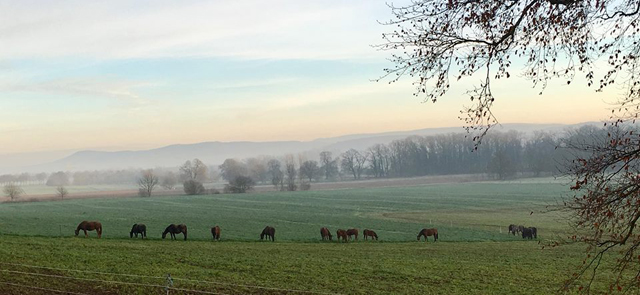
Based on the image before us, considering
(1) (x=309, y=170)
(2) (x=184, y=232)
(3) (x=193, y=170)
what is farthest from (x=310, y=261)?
(3) (x=193, y=170)

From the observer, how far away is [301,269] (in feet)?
65.9

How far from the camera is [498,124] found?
7.80 m

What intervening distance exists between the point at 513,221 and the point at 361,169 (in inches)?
4372

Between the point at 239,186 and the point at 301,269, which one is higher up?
the point at 239,186

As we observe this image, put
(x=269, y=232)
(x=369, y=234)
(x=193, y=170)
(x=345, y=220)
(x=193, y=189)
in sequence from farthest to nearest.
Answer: (x=193, y=170) < (x=193, y=189) < (x=345, y=220) < (x=369, y=234) < (x=269, y=232)

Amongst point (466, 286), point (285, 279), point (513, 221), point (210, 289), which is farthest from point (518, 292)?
point (513, 221)

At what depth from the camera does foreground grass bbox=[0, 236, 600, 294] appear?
52.1 feet

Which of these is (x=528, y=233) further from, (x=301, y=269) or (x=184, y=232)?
(x=184, y=232)

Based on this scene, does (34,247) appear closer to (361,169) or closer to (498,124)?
(498,124)

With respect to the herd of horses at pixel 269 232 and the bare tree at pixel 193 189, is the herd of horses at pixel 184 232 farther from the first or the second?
the bare tree at pixel 193 189

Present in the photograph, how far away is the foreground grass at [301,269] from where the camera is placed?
15.9 metres

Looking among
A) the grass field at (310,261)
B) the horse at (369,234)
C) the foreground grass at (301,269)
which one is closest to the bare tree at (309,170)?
the grass field at (310,261)

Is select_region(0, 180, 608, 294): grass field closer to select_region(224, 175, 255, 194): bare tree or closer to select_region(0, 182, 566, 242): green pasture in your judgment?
select_region(0, 182, 566, 242): green pasture

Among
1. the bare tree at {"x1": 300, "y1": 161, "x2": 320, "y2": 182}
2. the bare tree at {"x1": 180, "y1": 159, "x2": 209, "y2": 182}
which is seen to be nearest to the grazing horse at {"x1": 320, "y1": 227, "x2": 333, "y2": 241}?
the bare tree at {"x1": 300, "y1": 161, "x2": 320, "y2": 182}
